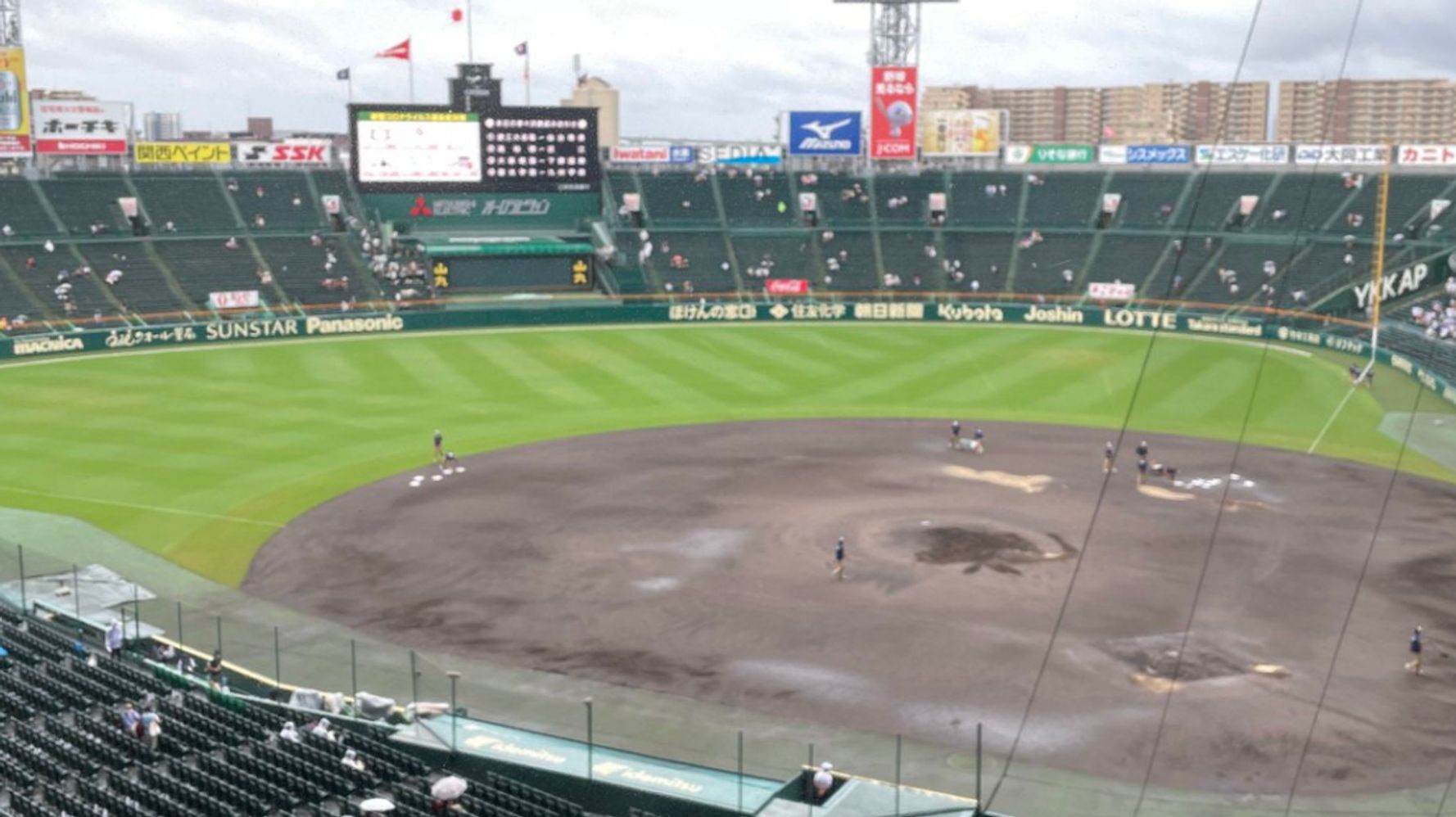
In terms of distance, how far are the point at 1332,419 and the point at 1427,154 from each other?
138 ft

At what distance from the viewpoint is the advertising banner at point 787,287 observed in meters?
88.3

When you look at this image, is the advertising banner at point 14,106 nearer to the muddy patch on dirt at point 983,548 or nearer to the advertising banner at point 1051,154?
the advertising banner at point 1051,154

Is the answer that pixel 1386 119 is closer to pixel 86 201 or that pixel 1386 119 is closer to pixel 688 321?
pixel 688 321

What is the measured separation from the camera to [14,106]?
82.6 m

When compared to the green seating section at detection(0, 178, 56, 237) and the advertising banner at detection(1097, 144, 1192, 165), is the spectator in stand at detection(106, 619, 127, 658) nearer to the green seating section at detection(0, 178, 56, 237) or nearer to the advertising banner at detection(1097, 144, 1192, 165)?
the green seating section at detection(0, 178, 56, 237)

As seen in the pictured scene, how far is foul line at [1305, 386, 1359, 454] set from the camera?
4924 cm

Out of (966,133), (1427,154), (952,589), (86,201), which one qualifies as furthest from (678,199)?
(952,589)

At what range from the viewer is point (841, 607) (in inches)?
1233

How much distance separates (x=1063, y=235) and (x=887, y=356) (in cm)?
2796

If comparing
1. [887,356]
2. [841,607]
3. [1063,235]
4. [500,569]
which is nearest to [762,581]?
[841,607]

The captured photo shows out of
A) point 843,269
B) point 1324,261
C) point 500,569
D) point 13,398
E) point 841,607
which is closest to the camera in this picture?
point 841,607

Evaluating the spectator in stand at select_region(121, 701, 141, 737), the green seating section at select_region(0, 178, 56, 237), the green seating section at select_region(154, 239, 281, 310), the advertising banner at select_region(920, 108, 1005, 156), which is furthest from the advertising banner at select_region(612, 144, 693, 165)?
the spectator in stand at select_region(121, 701, 141, 737)

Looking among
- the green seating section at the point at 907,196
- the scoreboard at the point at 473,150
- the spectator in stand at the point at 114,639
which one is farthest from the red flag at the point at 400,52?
the spectator in stand at the point at 114,639

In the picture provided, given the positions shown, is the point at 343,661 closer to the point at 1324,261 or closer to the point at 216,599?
the point at 216,599
